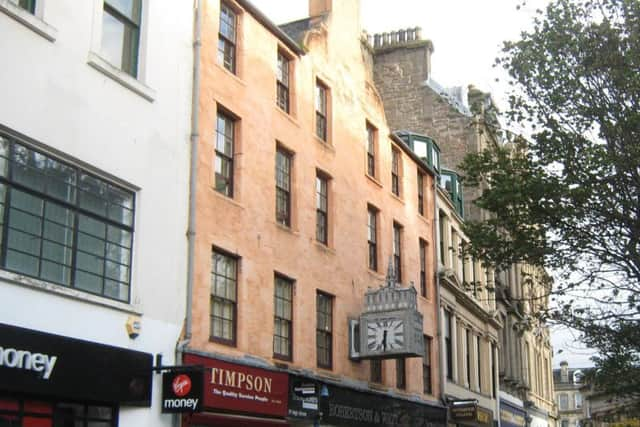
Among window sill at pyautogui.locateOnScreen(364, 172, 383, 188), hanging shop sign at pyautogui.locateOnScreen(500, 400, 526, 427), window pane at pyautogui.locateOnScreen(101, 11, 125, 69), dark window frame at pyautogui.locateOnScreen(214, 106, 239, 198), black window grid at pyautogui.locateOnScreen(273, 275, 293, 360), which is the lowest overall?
hanging shop sign at pyautogui.locateOnScreen(500, 400, 526, 427)

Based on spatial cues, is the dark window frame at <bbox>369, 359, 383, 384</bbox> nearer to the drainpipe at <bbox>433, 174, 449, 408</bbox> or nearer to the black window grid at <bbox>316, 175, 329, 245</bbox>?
the black window grid at <bbox>316, 175, 329, 245</bbox>

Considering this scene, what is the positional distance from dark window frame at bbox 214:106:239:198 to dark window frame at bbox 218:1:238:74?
1098 mm

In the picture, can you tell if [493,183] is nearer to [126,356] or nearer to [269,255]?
[269,255]

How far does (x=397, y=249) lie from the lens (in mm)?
29641

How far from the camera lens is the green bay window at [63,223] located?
14.0 m

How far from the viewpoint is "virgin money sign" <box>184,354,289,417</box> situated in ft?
58.9

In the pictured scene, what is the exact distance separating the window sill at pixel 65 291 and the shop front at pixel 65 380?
0.66 meters

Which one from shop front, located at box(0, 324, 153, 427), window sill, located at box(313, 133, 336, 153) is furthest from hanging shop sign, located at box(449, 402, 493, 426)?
shop front, located at box(0, 324, 153, 427)

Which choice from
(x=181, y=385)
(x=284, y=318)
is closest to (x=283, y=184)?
(x=284, y=318)

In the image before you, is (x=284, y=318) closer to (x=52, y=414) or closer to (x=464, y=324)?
(x=52, y=414)

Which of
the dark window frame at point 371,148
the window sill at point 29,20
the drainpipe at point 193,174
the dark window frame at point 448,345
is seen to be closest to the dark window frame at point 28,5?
the window sill at point 29,20

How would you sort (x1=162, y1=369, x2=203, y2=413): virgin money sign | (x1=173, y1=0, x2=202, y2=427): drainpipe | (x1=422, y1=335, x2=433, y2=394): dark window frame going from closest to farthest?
1. (x1=162, y1=369, x2=203, y2=413): virgin money sign
2. (x1=173, y1=0, x2=202, y2=427): drainpipe
3. (x1=422, y1=335, x2=433, y2=394): dark window frame

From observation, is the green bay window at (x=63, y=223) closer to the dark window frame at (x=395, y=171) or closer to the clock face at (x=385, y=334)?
the clock face at (x=385, y=334)

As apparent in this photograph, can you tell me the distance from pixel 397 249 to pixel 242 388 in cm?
1156
